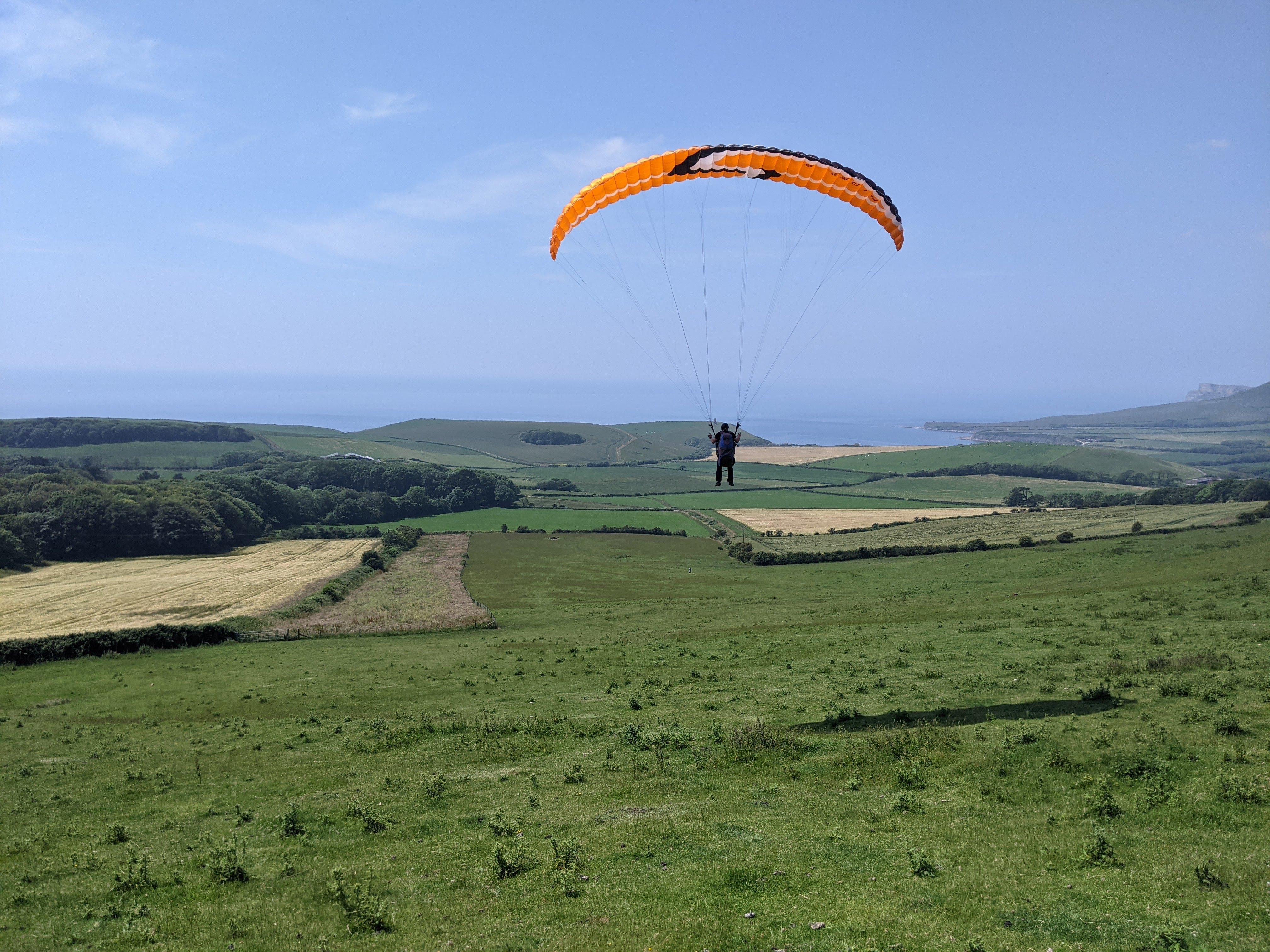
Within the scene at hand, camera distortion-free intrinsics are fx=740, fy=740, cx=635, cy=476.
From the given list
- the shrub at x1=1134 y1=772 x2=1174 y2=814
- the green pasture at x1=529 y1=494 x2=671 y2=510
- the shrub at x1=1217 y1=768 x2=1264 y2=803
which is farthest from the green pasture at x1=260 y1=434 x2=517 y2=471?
the shrub at x1=1217 y1=768 x2=1264 y2=803

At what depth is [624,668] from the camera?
3378 cm

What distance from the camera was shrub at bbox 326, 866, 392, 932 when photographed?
11.6 meters

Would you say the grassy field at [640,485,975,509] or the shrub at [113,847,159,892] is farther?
the grassy field at [640,485,975,509]

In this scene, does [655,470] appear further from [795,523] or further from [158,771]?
[158,771]

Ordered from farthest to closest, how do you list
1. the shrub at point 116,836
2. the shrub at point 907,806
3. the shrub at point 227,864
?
1. the shrub at point 116,836
2. the shrub at point 907,806
3. the shrub at point 227,864

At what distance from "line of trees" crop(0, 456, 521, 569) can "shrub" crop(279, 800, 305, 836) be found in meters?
77.2

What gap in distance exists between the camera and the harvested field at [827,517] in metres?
94.8

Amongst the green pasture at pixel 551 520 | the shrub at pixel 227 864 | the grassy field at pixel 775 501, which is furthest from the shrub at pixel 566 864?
the grassy field at pixel 775 501

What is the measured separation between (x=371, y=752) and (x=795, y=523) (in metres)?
79.6

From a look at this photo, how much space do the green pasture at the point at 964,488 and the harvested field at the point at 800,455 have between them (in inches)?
1240

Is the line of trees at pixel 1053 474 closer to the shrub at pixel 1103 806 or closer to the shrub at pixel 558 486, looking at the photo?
the shrub at pixel 558 486

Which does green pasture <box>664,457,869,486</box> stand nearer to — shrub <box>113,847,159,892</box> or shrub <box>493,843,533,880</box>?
shrub <box>493,843,533,880</box>

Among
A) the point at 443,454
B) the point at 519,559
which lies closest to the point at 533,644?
the point at 519,559

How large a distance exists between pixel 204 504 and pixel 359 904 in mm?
92448
